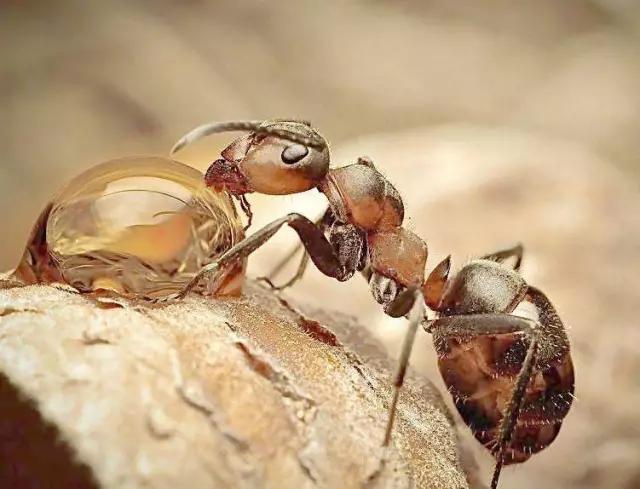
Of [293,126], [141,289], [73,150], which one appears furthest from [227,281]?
[73,150]

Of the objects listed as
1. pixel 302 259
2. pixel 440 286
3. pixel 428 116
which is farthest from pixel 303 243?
pixel 428 116

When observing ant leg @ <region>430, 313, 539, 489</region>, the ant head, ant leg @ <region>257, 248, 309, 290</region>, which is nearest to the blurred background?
ant leg @ <region>257, 248, 309, 290</region>

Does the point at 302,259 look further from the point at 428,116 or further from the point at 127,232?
the point at 428,116

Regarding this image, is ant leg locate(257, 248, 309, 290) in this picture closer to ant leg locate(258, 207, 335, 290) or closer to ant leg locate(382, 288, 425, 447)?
ant leg locate(258, 207, 335, 290)

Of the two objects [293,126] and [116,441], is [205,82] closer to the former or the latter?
[293,126]

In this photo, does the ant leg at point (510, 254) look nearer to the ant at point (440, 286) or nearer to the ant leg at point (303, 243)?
the ant at point (440, 286)

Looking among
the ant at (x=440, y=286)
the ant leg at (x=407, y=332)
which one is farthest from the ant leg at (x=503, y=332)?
the ant leg at (x=407, y=332)

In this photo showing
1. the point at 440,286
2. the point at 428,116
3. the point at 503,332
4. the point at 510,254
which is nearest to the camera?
the point at 503,332
